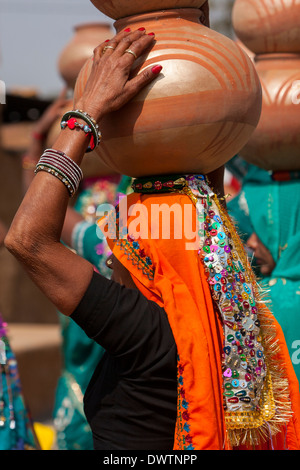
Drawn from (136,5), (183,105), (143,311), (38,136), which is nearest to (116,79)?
(183,105)

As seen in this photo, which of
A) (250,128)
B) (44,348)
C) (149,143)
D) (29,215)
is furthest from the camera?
(44,348)

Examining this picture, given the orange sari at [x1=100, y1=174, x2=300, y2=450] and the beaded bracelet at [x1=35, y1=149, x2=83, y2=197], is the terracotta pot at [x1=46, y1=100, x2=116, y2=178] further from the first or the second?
the beaded bracelet at [x1=35, y1=149, x2=83, y2=197]

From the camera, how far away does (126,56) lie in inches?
69.2

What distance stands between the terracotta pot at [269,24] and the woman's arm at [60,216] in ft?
3.90

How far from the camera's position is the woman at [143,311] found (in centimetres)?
168

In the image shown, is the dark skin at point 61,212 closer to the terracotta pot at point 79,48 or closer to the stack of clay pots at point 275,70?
the stack of clay pots at point 275,70

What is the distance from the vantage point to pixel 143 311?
1749mm

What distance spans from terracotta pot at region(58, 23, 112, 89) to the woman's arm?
7.74 ft

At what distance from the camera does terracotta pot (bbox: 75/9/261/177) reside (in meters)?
1.77

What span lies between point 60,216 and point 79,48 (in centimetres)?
264
